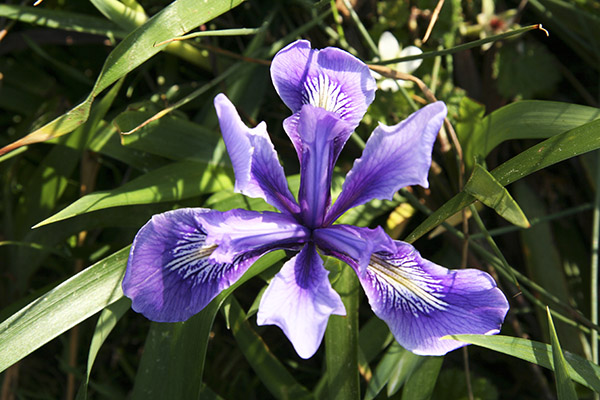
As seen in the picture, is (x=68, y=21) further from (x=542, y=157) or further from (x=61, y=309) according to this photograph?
(x=542, y=157)

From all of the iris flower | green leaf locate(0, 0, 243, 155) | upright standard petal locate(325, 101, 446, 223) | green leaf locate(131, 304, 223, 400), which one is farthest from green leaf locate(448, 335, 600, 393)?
green leaf locate(0, 0, 243, 155)

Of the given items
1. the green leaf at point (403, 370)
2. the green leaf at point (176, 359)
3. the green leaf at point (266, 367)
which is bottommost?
the green leaf at point (403, 370)

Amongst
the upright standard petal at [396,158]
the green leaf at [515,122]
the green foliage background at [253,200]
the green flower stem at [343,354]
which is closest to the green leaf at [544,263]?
the green foliage background at [253,200]

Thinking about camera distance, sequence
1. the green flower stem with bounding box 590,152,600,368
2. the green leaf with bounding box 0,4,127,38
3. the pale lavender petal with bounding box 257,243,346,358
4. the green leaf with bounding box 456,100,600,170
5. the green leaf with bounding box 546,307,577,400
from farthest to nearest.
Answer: the green leaf with bounding box 0,4,127,38 < the green flower stem with bounding box 590,152,600,368 < the green leaf with bounding box 456,100,600,170 < the green leaf with bounding box 546,307,577,400 < the pale lavender petal with bounding box 257,243,346,358

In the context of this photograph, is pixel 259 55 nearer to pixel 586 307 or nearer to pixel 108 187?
pixel 108 187

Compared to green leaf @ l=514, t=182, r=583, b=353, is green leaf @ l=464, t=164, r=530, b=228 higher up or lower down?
higher up

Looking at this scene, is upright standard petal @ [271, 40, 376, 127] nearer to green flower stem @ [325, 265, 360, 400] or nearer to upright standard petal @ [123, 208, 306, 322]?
upright standard petal @ [123, 208, 306, 322]

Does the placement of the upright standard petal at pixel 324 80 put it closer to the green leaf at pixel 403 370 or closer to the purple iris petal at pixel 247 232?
the purple iris petal at pixel 247 232
